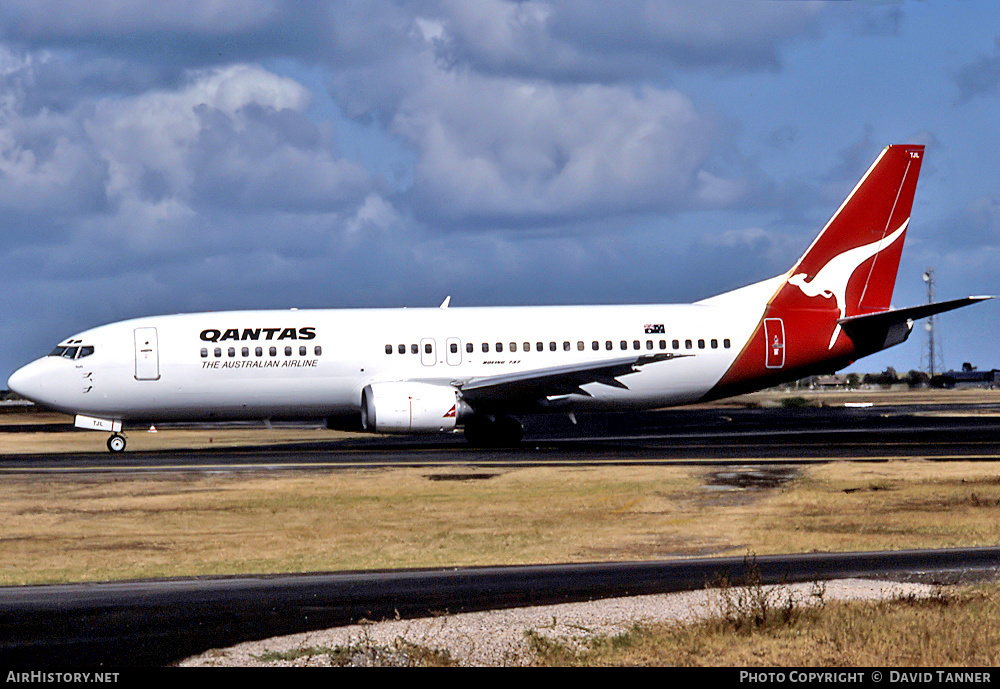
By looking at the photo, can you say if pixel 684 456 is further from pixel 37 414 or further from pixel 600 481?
pixel 37 414

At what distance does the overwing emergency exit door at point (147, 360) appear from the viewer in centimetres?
3791

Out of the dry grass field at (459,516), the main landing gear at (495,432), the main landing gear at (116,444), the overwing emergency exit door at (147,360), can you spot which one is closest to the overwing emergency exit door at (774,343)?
the main landing gear at (495,432)

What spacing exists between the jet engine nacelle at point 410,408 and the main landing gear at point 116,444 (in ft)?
26.1

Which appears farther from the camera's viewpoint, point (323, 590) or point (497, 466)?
point (497, 466)

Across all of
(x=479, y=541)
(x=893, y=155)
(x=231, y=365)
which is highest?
(x=893, y=155)

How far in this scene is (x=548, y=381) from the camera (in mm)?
37094

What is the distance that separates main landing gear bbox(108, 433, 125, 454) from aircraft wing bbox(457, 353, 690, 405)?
10.9m

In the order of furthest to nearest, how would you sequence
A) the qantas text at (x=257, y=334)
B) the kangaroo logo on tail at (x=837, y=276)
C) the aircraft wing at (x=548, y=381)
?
the kangaroo logo on tail at (x=837, y=276) < the qantas text at (x=257, y=334) < the aircraft wing at (x=548, y=381)

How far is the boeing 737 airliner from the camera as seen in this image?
124 ft

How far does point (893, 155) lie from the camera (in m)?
41.7

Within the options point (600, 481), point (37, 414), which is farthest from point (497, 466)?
point (37, 414)

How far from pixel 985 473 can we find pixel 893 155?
53.2 feet

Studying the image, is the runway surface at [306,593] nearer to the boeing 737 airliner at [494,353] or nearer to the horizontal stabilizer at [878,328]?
the boeing 737 airliner at [494,353]

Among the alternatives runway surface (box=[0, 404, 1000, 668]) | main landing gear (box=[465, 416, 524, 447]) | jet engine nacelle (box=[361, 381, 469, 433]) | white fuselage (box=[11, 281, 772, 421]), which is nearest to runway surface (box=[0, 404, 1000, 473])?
Answer: runway surface (box=[0, 404, 1000, 668])
